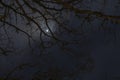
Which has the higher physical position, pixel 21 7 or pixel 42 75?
pixel 21 7

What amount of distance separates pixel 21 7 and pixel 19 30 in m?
0.78

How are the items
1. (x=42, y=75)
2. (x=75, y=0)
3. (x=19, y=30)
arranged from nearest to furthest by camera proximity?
(x=75, y=0)
(x=42, y=75)
(x=19, y=30)

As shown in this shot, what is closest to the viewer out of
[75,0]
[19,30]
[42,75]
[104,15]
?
[104,15]

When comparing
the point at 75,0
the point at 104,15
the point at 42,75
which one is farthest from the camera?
the point at 42,75

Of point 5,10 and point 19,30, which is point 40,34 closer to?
point 19,30

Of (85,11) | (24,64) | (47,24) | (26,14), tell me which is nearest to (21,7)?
(26,14)

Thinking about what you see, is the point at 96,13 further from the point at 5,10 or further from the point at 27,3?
the point at 5,10

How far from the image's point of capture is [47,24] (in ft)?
30.0

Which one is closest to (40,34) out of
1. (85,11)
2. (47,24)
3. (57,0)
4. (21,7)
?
(47,24)

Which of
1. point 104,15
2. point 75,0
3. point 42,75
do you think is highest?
point 75,0

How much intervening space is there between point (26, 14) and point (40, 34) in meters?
0.87

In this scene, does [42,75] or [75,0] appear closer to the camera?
[75,0]

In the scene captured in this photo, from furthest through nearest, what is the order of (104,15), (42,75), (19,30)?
1. (19,30)
2. (42,75)
3. (104,15)

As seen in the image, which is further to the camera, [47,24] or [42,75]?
[47,24]
